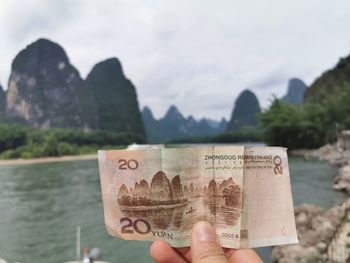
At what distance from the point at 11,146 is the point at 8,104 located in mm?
12953

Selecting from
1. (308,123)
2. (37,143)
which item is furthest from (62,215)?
(37,143)

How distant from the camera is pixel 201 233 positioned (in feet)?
2.16

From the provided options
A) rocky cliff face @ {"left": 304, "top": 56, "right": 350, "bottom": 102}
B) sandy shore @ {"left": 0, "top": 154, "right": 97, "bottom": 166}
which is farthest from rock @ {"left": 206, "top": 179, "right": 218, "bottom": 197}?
rocky cliff face @ {"left": 304, "top": 56, "right": 350, "bottom": 102}

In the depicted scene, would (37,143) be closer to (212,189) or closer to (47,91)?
(47,91)

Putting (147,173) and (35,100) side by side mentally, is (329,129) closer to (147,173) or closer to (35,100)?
(147,173)

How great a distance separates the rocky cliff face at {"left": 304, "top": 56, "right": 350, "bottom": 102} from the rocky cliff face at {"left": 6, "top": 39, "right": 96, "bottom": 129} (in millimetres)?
23862

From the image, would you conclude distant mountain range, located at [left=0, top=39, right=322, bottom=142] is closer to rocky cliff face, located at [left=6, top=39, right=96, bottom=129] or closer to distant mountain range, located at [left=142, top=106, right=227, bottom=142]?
rocky cliff face, located at [left=6, top=39, right=96, bottom=129]

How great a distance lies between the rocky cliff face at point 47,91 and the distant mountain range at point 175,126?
2762 cm

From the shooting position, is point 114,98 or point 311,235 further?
point 114,98

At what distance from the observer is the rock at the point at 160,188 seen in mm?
666

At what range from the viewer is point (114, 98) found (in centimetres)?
4866

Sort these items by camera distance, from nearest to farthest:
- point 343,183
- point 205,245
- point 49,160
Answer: point 205,245, point 343,183, point 49,160

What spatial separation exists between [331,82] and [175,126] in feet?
180

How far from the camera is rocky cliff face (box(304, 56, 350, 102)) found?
28.7 m
